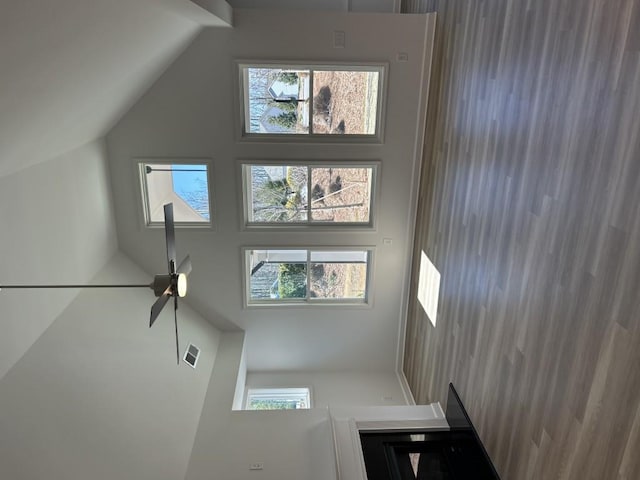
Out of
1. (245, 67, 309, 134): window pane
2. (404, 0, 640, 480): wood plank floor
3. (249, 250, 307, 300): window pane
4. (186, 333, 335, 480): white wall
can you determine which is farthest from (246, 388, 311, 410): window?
(245, 67, 309, 134): window pane

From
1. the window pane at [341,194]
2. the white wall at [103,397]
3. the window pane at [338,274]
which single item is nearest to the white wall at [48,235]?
the white wall at [103,397]

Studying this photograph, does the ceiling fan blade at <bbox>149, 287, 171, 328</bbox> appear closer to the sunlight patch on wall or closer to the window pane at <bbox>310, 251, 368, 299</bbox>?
the sunlight patch on wall

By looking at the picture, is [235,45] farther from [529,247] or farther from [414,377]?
[414,377]

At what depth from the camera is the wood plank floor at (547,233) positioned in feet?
6.72

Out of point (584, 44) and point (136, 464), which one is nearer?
point (584, 44)

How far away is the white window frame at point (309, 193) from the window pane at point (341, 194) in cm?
5

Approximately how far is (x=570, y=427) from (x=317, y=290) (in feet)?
13.1

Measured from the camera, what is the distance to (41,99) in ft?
9.78

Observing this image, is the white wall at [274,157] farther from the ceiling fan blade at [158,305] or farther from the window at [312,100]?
the ceiling fan blade at [158,305]

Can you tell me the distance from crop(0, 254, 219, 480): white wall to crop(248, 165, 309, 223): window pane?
1687mm

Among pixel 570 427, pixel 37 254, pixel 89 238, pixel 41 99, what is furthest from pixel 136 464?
pixel 570 427

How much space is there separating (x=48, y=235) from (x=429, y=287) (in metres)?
3.78

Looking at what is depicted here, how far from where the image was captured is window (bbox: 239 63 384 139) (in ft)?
17.0

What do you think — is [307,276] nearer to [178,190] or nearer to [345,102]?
[178,190]
